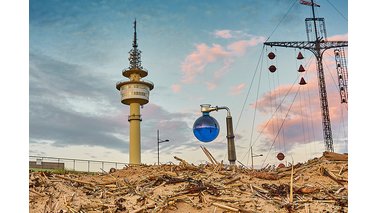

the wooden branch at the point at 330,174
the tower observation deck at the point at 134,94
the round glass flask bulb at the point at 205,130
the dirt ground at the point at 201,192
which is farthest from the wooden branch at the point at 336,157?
the tower observation deck at the point at 134,94

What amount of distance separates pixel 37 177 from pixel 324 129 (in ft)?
102

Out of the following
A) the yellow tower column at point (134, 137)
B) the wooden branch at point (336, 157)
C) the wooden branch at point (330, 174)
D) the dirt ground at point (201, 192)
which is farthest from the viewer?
the yellow tower column at point (134, 137)

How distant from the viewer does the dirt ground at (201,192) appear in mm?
6664

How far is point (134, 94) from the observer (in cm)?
6122

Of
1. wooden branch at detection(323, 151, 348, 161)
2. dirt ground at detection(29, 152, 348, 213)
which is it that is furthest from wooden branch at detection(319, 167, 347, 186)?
wooden branch at detection(323, 151, 348, 161)

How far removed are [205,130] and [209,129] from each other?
0.11 meters

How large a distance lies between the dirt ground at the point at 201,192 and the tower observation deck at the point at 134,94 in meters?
50.9

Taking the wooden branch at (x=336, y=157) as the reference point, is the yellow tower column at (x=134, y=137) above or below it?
above

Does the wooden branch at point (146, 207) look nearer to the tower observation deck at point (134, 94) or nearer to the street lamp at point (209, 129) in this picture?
the street lamp at point (209, 129)

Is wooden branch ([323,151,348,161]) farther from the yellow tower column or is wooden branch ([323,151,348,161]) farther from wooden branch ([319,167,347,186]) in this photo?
the yellow tower column

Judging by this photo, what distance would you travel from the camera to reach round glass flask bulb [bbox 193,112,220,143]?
960cm
